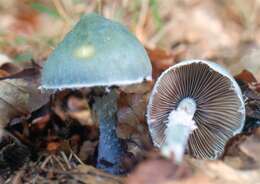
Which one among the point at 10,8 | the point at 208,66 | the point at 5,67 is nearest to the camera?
the point at 208,66

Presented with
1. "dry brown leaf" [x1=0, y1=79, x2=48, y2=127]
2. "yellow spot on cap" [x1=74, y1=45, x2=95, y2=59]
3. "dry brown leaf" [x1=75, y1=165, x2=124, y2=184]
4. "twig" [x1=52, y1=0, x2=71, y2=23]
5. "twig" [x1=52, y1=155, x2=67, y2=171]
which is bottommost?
"dry brown leaf" [x1=75, y1=165, x2=124, y2=184]

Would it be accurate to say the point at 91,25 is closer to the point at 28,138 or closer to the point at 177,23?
the point at 28,138

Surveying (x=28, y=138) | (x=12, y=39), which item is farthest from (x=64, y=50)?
(x=12, y=39)

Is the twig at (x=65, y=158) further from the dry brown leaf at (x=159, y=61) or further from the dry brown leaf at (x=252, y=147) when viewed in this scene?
the dry brown leaf at (x=159, y=61)

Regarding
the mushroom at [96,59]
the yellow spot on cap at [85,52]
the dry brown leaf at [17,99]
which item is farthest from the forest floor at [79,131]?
the yellow spot on cap at [85,52]

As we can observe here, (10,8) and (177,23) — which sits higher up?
(10,8)

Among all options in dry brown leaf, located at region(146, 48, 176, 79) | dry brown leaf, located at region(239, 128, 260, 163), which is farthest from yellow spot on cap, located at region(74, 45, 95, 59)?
dry brown leaf, located at region(146, 48, 176, 79)

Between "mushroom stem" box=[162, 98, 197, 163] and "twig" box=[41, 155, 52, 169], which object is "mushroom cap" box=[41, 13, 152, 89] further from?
"twig" box=[41, 155, 52, 169]
